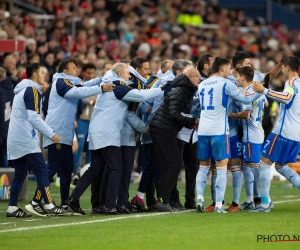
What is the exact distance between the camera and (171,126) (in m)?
12.7

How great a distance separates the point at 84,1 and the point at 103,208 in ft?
47.9

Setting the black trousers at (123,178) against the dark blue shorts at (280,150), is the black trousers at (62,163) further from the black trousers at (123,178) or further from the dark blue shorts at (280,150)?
the dark blue shorts at (280,150)

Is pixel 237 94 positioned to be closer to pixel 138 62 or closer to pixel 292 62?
pixel 292 62

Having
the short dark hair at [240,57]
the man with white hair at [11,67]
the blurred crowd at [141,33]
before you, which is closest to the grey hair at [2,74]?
the man with white hair at [11,67]

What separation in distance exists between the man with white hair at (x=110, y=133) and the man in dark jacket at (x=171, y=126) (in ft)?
0.97

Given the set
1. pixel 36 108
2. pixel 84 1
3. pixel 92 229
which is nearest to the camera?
pixel 92 229

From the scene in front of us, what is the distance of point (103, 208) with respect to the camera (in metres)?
12.6

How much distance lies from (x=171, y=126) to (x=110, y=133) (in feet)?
2.95

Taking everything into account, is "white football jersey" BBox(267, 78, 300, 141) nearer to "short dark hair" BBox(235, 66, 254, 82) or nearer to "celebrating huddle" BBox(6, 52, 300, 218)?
"celebrating huddle" BBox(6, 52, 300, 218)

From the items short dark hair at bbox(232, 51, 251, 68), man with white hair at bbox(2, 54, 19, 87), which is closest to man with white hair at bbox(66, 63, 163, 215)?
short dark hair at bbox(232, 51, 251, 68)

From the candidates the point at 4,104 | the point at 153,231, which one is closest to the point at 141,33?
the point at 4,104

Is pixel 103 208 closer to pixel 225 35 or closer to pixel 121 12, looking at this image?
pixel 121 12

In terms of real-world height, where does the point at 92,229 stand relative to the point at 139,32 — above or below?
below

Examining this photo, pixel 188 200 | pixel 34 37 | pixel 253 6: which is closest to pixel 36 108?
pixel 188 200
